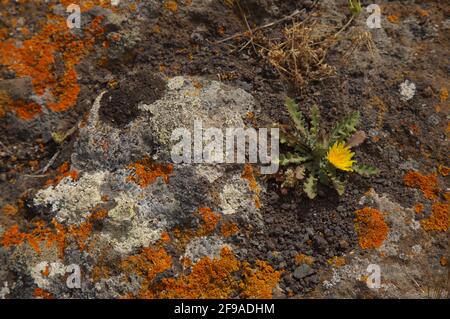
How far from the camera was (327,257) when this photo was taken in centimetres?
289

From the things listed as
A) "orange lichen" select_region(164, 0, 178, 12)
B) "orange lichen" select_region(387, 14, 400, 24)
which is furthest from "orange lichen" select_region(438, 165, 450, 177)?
"orange lichen" select_region(164, 0, 178, 12)

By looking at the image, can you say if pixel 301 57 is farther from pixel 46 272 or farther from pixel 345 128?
pixel 46 272

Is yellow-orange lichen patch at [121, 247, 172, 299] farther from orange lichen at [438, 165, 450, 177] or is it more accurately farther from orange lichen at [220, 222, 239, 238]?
orange lichen at [438, 165, 450, 177]

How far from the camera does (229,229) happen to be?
2865 mm

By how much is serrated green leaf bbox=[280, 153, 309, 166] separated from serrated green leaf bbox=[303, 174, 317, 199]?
0.13m

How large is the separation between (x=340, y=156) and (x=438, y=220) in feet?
2.40

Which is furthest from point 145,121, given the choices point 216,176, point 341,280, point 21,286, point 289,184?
point 341,280

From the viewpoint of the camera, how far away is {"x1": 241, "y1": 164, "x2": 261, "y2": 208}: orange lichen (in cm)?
296

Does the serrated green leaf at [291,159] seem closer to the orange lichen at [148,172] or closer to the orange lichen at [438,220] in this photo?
the orange lichen at [148,172]

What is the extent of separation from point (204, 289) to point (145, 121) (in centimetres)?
114

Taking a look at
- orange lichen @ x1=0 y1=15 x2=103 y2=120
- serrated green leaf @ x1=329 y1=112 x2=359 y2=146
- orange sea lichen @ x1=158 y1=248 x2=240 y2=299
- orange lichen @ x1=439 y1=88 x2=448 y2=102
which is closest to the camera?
orange sea lichen @ x1=158 y1=248 x2=240 y2=299

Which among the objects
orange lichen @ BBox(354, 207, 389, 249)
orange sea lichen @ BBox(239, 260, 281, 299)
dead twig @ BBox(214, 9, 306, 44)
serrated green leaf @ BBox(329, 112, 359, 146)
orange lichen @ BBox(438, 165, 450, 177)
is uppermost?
dead twig @ BBox(214, 9, 306, 44)

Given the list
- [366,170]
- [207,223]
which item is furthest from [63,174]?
[366,170]
